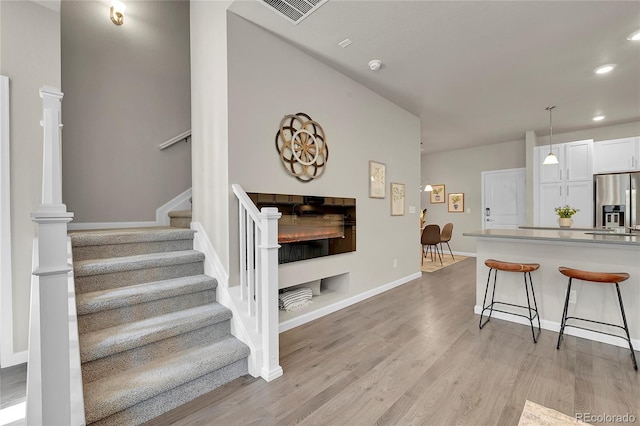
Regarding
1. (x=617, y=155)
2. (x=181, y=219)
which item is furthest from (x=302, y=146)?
(x=617, y=155)

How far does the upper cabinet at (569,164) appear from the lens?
511cm

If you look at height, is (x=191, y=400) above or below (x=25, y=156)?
below

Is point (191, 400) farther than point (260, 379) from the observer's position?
No

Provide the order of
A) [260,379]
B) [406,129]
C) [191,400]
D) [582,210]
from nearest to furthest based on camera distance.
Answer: [191,400], [260,379], [406,129], [582,210]

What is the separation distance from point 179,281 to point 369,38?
2.83m

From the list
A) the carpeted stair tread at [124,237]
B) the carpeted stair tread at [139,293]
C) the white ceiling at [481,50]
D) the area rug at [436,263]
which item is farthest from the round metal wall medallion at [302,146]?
the area rug at [436,263]

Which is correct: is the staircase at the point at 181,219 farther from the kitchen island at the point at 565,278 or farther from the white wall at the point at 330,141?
the kitchen island at the point at 565,278

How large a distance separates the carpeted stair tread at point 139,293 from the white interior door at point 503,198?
270 inches

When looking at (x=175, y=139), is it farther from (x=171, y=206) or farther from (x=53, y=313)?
(x=53, y=313)

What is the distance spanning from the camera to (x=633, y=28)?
2.62 m

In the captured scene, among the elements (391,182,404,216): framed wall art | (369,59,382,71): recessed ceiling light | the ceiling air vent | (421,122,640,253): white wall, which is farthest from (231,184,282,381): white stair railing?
(421,122,640,253): white wall

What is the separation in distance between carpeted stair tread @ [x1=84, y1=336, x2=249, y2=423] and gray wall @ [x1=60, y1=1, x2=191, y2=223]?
225 cm

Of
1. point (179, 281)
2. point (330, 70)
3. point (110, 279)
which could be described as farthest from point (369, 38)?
point (110, 279)

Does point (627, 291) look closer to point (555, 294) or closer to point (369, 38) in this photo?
point (555, 294)
